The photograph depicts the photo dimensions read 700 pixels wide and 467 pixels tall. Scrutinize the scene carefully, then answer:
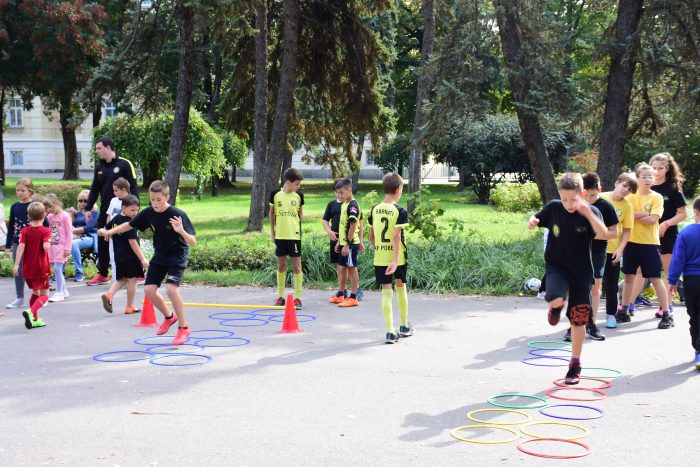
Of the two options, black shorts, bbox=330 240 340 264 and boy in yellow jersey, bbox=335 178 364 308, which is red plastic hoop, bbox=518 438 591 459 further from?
black shorts, bbox=330 240 340 264

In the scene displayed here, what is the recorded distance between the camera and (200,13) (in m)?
16.4

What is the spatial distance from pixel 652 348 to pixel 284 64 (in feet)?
43.7

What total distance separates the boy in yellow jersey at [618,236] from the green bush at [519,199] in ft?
55.1

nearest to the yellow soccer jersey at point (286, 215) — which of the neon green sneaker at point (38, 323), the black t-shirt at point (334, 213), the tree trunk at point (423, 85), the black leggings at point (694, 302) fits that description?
the black t-shirt at point (334, 213)

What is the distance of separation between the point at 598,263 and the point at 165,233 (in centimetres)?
491

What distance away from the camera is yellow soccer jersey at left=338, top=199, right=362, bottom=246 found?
11.2 metres

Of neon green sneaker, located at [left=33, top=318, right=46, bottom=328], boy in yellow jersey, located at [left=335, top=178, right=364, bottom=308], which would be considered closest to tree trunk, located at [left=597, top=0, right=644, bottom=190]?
boy in yellow jersey, located at [left=335, top=178, right=364, bottom=308]

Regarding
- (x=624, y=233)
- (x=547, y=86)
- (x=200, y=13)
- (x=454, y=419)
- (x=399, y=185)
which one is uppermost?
(x=200, y=13)

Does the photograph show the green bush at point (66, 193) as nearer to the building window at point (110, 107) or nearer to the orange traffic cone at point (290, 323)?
the building window at point (110, 107)

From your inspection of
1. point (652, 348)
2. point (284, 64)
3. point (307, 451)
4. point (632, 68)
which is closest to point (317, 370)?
point (307, 451)

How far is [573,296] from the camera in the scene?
6.97 metres

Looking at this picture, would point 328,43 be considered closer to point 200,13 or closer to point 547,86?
point 200,13

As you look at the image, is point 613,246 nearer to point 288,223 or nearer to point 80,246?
point 288,223

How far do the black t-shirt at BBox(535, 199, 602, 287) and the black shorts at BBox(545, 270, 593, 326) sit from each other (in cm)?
4
